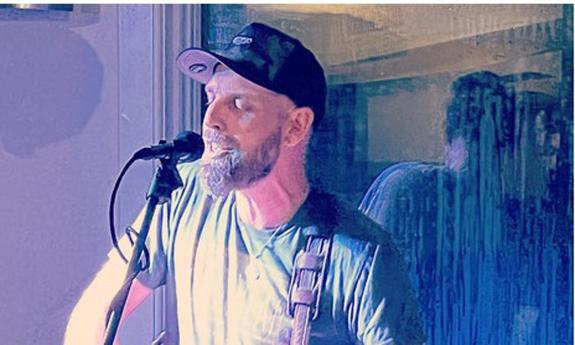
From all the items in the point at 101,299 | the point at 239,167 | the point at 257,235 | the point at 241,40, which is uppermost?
the point at 241,40

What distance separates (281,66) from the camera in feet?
5.32

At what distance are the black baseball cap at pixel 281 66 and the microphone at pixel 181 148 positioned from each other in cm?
16

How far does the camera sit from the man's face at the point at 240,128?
1.63m

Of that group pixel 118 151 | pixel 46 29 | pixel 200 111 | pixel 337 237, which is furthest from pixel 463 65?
pixel 46 29

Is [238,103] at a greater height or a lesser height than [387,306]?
greater

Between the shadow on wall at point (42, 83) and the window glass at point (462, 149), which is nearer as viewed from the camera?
the window glass at point (462, 149)

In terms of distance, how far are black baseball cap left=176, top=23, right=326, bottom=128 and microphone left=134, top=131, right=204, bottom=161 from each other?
16 cm

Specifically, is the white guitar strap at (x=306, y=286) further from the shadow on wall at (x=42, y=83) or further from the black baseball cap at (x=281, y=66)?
the shadow on wall at (x=42, y=83)

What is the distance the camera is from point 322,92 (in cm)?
162

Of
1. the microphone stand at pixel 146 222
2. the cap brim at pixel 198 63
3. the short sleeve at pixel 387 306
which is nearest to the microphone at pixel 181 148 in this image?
the microphone stand at pixel 146 222

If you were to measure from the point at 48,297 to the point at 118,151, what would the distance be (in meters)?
0.33

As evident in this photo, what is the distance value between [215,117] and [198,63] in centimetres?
12

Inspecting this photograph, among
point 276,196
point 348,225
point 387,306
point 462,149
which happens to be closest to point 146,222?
point 276,196

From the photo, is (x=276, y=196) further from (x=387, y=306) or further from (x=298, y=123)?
(x=387, y=306)
